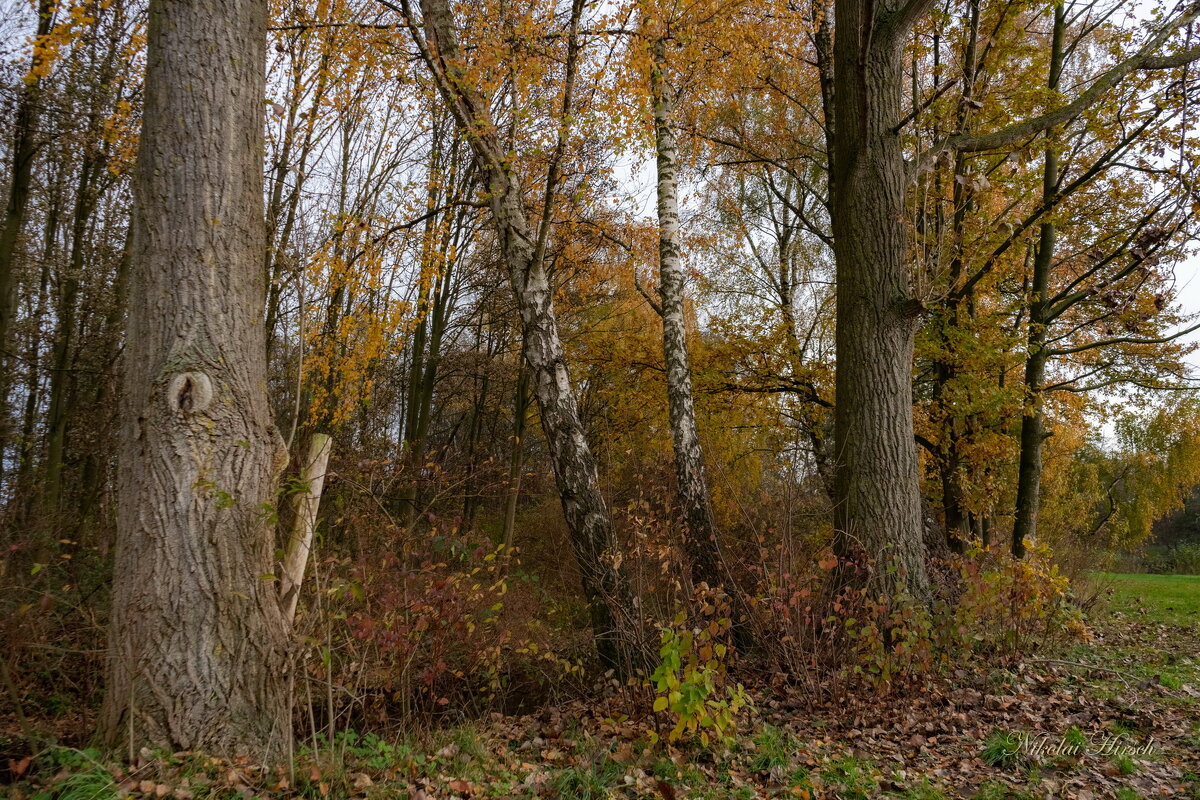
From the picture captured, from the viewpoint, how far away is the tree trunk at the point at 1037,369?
31.6 ft

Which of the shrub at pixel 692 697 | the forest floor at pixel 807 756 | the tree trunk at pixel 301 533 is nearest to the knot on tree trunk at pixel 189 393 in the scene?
the tree trunk at pixel 301 533

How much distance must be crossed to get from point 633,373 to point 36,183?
968cm

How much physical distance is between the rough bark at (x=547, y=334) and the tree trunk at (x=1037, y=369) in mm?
7020

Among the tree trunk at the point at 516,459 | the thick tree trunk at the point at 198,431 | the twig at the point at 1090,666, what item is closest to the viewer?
the thick tree trunk at the point at 198,431

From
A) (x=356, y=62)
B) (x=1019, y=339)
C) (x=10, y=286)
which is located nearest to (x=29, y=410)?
(x=10, y=286)

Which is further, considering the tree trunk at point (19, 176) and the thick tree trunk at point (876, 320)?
the tree trunk at point (19, 176)

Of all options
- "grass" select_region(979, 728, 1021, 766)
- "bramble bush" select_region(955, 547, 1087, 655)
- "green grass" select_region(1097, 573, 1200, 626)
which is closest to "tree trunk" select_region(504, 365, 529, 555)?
"bramble bush" select_region(955, 547, 1087, 655)

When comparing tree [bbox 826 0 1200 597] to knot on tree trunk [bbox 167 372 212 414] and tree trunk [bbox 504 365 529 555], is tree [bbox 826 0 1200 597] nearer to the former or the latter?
knot on tree trunk [bbox 167 372 212 414]

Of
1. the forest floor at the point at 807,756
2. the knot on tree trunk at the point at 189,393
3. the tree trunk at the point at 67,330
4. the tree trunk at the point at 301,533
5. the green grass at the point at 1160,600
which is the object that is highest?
the tree trunk at the point at 67,330

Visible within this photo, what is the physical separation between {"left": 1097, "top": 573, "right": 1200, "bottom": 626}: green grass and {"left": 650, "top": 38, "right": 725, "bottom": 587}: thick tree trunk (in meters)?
7.12

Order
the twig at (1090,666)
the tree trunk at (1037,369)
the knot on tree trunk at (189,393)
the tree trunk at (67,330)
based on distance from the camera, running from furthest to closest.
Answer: the tree trunk at (1037,369)
the tree trunk at (67,330)
the twig at (1090,666)
the knot on tree trunk at (189,393)

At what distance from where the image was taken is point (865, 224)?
Answer: 19.5 feet

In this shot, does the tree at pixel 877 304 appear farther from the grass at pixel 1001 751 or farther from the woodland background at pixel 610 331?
the grass at pixel 1001 751

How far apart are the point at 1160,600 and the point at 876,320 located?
10665 millimetres
